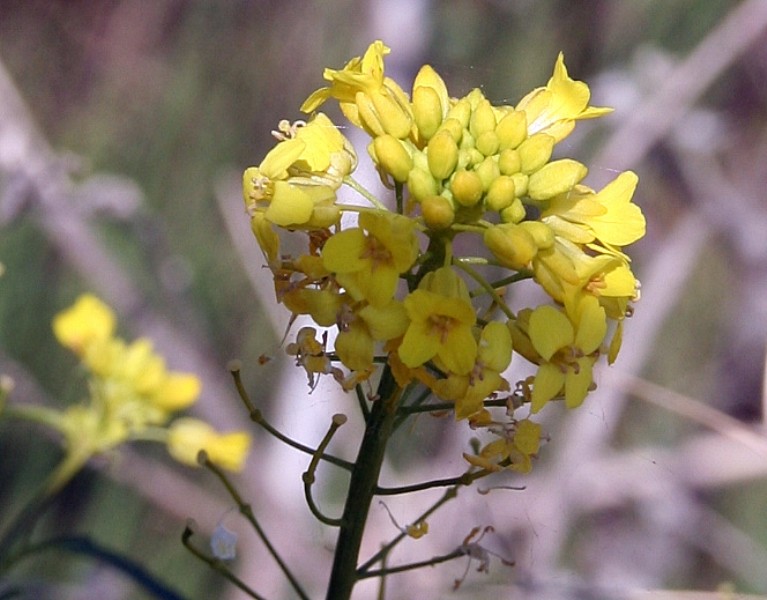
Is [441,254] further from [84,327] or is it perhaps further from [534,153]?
[84,327]

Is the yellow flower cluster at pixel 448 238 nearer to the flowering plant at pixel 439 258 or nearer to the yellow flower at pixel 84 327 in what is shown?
the flowering plant at pixel 439 258

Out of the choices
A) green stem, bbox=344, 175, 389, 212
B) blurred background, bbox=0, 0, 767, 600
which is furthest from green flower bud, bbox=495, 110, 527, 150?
blurred background, bbox=0, 0, 767, 600

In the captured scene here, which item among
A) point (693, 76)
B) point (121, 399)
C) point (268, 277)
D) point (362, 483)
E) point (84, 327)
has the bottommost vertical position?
point (362, 483)

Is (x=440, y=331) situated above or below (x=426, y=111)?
below

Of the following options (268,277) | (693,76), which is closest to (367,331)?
(268,277)

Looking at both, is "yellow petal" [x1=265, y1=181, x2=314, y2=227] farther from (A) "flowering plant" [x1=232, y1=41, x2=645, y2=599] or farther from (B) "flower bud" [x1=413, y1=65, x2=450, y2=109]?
(B) "flower bud" [x1=413, y1=65, x2=450, y2=109]

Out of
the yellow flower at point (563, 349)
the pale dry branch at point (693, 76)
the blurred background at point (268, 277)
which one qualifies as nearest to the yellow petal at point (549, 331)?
the yellow flower at point (563, 349)

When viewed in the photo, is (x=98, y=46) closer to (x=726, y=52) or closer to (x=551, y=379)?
(x=726, y=52)
